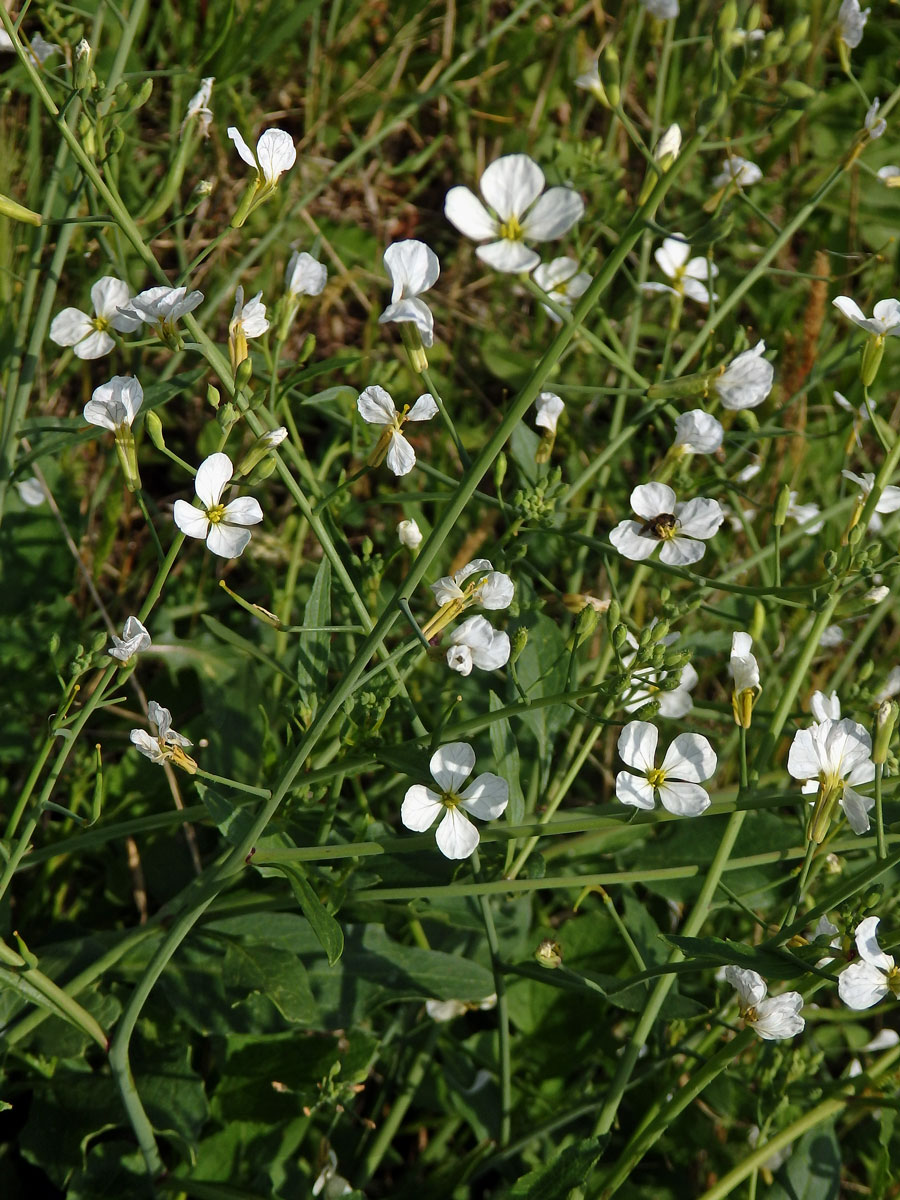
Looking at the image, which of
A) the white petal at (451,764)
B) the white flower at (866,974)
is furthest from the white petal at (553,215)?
the white flower at (866,974)

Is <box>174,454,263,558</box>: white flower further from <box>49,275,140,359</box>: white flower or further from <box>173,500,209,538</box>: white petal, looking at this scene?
<box>49,275,140,359</box>: white flower

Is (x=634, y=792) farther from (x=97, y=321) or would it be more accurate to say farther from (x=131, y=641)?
(x=97, y=321)

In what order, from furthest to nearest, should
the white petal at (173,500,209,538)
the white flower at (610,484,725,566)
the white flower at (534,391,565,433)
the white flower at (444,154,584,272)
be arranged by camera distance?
the white flower at (534,391,565,433) < the white flower at (610,484,725,566) < the white petal at (173,500,209,538) < the white flower at (444,154,584,272)

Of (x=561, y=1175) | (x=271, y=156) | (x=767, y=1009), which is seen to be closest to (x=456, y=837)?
(x=767, y=1009)

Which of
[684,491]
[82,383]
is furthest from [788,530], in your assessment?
[82,383]

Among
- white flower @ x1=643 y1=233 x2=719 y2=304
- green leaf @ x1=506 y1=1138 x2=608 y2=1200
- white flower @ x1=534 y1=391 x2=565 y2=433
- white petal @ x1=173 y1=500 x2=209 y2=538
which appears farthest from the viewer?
white flower @ x1=643 y1=233 x2=719 y2=304

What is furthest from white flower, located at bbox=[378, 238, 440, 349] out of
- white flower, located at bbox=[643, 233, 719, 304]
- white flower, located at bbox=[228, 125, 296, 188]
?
white flower, located at bbox=[643, 233, 719, 304]

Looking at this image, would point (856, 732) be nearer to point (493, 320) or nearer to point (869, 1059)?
point (869, 1059)

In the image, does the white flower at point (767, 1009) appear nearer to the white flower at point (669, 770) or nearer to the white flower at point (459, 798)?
the white flower at point (669, 770)
